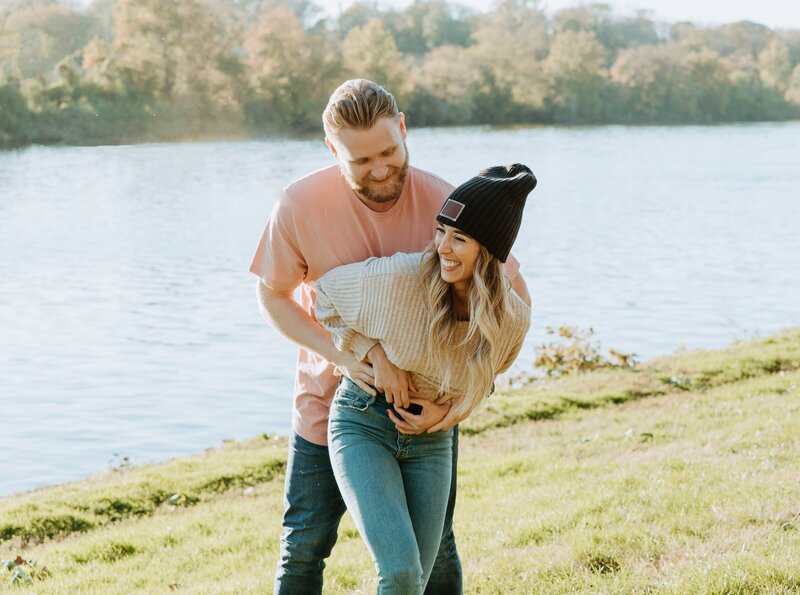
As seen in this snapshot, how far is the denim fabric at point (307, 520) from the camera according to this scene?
332 cm

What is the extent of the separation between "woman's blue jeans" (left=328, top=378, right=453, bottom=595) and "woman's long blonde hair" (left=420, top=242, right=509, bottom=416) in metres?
0.20

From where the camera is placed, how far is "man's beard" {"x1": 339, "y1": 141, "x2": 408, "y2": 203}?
10.6 feet

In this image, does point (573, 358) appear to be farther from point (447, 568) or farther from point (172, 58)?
point (172, 58)

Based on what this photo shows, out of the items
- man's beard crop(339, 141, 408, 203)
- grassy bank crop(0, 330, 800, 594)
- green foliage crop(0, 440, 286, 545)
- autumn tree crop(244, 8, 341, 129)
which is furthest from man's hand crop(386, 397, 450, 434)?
autumn tree crop(244, 8, 341, 129)

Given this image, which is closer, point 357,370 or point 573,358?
point 357,370

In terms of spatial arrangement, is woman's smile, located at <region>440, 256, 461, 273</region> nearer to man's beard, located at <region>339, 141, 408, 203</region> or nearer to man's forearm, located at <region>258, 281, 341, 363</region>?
man's beard, located at <region>339, 141, 408, 203</region>

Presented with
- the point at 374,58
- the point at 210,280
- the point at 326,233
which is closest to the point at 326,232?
the point at 326,233

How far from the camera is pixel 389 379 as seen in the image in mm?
3139

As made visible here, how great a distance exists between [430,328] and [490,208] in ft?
1.37

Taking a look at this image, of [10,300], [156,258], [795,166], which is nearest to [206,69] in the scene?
[795,166]

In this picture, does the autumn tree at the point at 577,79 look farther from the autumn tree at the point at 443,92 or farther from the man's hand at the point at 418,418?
the man's hand at the point at 418,418

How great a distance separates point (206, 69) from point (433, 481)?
175 feet

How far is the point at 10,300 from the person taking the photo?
56.0 ft

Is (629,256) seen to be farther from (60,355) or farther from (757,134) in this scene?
(757,134)
